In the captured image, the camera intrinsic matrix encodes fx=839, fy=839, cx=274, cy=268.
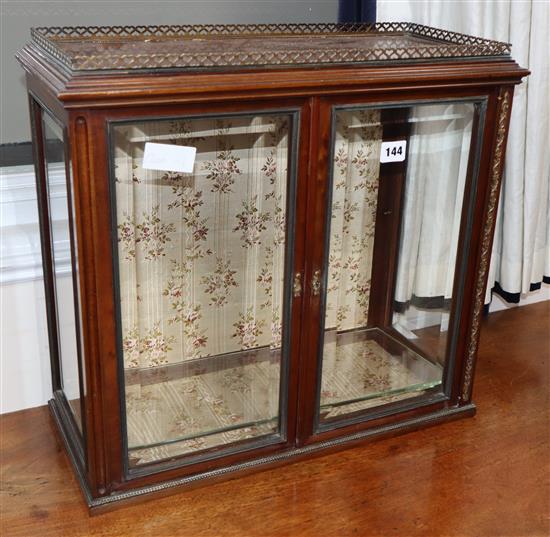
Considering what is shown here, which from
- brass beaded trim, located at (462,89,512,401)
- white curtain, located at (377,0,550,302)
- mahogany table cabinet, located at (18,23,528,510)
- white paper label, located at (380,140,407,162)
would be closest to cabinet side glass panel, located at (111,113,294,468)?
mahogany table cabinet, located at (18,23,528,510)

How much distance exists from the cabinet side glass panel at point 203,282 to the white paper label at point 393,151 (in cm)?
23

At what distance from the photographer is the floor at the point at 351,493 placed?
4.78ft

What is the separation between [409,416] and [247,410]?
36 cm

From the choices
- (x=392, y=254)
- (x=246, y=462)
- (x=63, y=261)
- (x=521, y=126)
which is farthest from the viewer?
(x=521, y=126)

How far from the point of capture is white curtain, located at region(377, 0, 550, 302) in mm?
1893

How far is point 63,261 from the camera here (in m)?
1.47

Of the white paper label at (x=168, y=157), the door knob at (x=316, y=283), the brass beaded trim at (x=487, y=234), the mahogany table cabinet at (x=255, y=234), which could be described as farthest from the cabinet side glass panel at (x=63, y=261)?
the brass beaded trim at (x=487, y=234)

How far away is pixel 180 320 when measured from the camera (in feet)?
5.03

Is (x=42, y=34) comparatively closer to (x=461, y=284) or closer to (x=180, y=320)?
(x=180, y=320)

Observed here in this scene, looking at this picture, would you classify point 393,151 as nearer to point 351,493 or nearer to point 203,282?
point 203,282

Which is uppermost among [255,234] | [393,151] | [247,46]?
[247,46]

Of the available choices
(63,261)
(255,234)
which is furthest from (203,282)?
(63,261)

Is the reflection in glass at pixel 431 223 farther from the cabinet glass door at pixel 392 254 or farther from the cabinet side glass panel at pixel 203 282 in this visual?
the cabinet side glass panel at pixel 203 282

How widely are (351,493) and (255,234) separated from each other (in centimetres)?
51
